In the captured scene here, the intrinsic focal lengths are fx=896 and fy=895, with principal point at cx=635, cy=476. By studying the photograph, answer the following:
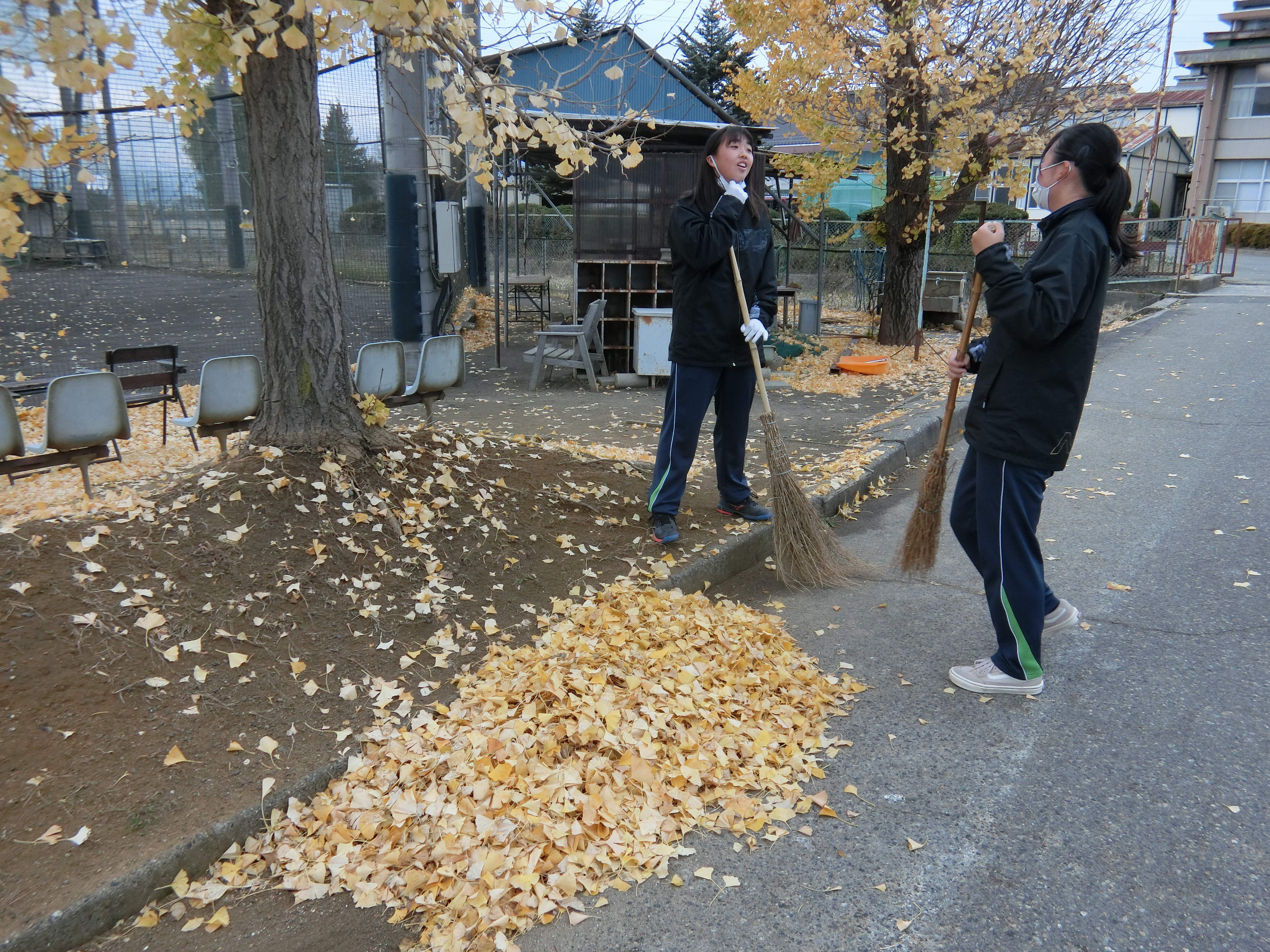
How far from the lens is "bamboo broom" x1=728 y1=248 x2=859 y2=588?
15.3ft

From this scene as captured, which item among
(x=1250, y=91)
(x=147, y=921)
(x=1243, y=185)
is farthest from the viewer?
(x=1243, y=185)

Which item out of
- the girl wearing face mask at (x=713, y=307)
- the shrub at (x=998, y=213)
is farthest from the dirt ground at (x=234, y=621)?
the shrub at (x=998, y=213)

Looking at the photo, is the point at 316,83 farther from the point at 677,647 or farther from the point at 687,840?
the point at 687,840

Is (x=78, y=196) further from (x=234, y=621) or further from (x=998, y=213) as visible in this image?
(x=998, y=213)

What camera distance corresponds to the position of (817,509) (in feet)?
18.1

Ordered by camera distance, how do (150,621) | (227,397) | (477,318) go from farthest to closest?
(477,318) → (227,397) → (150,621)

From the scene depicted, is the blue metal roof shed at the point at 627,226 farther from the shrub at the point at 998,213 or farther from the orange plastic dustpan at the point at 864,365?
the shrub at the point at 998,213

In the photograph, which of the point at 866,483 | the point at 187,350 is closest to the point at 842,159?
the point at 866,483

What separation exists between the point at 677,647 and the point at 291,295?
95.0 inches

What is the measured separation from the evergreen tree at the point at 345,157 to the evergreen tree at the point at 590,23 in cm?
588

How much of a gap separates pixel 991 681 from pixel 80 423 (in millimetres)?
5112

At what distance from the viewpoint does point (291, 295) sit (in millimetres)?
4188

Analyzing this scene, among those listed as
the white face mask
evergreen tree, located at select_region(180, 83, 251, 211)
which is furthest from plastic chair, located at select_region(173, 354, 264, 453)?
evergreen tree, located at select_region(180, 83, 251, 211)

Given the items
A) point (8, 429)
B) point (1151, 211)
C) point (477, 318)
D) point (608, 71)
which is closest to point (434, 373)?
point (8, 429)
